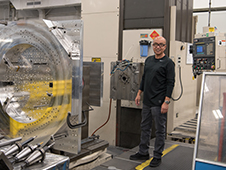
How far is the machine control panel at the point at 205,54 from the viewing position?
408cm

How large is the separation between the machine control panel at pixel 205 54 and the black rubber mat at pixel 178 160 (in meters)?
1.31

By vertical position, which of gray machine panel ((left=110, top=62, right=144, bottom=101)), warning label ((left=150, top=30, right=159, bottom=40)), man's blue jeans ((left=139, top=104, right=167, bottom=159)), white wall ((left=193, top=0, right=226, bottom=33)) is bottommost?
man's blue jeans ((left=139, top=104, right=167, bottom=159))

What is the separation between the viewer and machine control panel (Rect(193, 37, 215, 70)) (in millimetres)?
4082

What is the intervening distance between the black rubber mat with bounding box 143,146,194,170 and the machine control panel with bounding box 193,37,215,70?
1.31m

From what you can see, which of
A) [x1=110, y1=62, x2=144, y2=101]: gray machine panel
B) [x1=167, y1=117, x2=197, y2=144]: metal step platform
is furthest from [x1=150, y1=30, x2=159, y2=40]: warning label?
[x1=167, y1=117, x2=197, y2=144]: metal step platform

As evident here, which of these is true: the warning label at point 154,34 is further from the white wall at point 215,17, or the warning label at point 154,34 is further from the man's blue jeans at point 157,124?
the white wall at point 215,17

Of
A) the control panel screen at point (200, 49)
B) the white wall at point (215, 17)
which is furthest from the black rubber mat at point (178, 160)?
the white wall at point (215, 17)

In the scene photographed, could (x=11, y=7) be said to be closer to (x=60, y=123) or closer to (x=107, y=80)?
(x=107, y=80)

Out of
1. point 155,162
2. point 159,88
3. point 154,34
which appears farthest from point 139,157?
point 154,34

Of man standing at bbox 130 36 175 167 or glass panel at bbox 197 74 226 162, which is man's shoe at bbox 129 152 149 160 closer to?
man standing at bbox 130 36 175 167

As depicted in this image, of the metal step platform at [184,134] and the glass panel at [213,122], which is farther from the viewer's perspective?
the metal step platform at [184,134]

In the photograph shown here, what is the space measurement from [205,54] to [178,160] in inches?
67.8

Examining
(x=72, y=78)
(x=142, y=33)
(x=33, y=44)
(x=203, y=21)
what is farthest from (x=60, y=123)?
(x=203, y=21)

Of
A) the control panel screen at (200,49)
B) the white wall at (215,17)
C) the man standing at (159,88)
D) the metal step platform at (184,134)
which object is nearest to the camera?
the man standing at (159,88)
